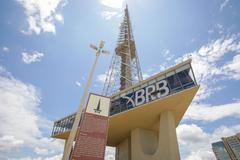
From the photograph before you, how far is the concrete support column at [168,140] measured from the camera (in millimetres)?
17172

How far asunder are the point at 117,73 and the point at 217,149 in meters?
198

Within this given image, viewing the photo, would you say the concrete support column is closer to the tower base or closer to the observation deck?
the tower base

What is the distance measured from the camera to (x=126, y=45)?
132ft

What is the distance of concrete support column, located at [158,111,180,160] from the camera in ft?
56.3

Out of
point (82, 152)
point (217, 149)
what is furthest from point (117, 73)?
point (217, 149)

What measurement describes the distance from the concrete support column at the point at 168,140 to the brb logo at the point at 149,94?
3018 mm

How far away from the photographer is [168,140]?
1781 cm

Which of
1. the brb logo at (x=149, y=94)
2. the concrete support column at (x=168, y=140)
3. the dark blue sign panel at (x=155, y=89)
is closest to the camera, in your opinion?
the concrete support column at (x=168, y=140)

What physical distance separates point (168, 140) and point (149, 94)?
5684 mm

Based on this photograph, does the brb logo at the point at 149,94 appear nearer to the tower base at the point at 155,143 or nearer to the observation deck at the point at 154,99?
the observation deck at the point at 154,99

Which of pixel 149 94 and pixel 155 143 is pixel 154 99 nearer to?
pixel 149 94

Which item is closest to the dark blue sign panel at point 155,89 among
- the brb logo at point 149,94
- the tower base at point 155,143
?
the brb logo at point 149,94

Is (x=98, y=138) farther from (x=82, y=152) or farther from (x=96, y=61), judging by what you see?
(x=96, y=61)

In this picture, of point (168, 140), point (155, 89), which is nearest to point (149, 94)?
point (155, 89)
